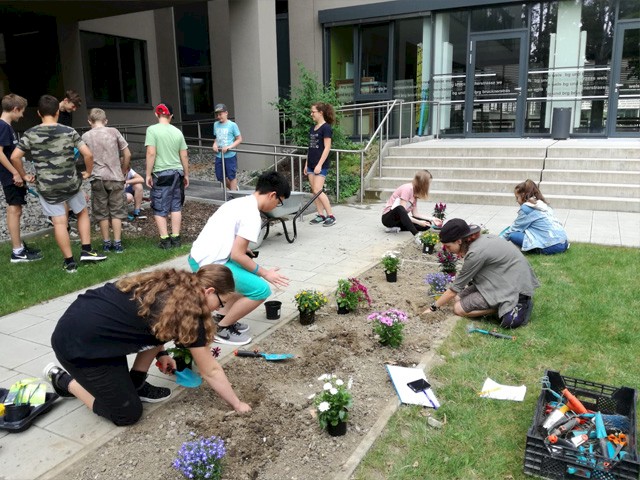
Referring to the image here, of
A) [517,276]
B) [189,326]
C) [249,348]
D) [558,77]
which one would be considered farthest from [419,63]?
[189,326]

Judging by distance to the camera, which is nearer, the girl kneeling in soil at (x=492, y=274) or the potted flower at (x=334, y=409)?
the potted flower at (x=334, y=409)

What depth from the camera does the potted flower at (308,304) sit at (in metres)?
4.48

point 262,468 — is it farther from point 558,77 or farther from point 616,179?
point 558,77

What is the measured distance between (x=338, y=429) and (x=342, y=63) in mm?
14491

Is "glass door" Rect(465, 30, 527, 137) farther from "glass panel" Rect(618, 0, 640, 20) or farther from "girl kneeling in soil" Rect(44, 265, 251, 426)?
"girl kneeling in soil" Rect(44, 265, 251, 426)

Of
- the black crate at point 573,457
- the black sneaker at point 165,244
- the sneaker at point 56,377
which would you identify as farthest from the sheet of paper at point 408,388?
the black sneaker at point 165,244

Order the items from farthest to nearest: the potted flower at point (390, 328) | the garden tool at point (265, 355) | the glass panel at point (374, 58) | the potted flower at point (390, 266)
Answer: the glass panel at point (374, 58)
the potted flower at point (390, 266)
the potted flower at point (390, 328)
the garden tool at point (265, 355)

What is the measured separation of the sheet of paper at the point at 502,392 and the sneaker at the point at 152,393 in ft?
6.67

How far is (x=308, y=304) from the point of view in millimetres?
4465

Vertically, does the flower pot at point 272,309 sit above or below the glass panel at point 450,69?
below

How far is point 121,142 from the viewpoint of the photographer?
6680 millimetres

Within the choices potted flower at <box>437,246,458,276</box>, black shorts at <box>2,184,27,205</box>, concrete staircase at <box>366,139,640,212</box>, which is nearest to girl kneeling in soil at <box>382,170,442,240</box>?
potted flower at <box>437,246,458,276</box>

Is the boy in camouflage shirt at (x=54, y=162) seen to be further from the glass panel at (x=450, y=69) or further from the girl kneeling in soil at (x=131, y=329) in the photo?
the glass panel at (x=450, y=69)

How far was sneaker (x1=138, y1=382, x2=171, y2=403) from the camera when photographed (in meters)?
3.36
